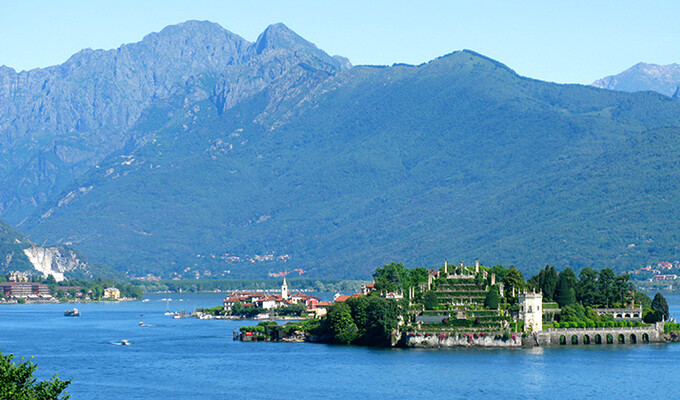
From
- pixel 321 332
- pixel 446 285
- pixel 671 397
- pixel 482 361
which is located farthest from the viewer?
pixel 321 332

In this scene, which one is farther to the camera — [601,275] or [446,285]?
[601,275]

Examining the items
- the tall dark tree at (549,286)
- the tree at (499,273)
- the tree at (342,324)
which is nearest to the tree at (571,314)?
the tall dark tree at (549,286)

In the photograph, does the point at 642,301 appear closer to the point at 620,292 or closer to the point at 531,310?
the point at 620,292

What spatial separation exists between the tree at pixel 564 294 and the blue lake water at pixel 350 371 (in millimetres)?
8162

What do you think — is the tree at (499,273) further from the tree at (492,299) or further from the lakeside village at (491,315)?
the tree at (492,299)

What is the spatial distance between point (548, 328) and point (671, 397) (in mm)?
38234

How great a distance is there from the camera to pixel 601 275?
160000mm

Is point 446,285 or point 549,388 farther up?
point 446,285

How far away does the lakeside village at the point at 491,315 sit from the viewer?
452 ft

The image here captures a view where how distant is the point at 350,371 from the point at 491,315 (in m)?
23.7

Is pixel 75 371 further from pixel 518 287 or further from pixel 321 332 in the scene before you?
pixel 518 287

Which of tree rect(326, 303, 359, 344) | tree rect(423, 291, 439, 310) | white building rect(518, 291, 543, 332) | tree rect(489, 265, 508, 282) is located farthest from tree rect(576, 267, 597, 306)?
tree rect(326, 303, 359, 344)

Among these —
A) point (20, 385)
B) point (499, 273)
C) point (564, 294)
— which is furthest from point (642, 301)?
point (20, 385)

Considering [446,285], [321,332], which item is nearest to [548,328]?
[446,285]
